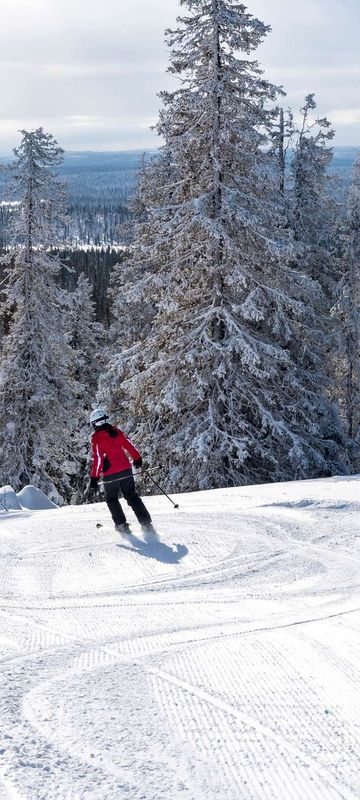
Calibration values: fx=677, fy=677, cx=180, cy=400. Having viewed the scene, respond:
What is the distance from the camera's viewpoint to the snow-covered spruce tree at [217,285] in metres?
14.8

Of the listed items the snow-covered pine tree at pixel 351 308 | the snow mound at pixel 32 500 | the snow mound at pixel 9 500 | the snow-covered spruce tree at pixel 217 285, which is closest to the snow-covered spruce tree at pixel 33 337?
the snow-covered spruce tree at pixel 217 285

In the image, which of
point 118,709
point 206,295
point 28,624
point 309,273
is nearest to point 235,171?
point 206,295

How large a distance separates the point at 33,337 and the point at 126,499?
15514 millimetres

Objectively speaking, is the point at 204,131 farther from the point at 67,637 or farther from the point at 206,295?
the point at 67,637

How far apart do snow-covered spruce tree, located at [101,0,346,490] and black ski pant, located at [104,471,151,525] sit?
547 cm

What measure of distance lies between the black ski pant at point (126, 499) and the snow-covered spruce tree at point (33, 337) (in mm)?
14012

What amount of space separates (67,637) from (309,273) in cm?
2062

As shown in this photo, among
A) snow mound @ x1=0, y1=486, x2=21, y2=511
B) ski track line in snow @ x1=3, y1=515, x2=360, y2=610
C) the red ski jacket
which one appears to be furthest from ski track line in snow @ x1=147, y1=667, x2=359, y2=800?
snow mound @ x1=0, y1=486, x2=21, y2=511

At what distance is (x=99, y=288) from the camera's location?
99875mm

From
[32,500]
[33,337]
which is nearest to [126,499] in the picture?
[32,500]

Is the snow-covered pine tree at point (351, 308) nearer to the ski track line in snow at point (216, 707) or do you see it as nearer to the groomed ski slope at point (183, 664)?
the groomed ski slope at point (183, 664)

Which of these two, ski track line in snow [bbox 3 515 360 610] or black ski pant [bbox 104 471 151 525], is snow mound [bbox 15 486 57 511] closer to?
black ski pant [bbox 104 471 151 525]

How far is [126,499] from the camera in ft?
28.2

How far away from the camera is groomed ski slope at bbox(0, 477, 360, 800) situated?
3.13m
